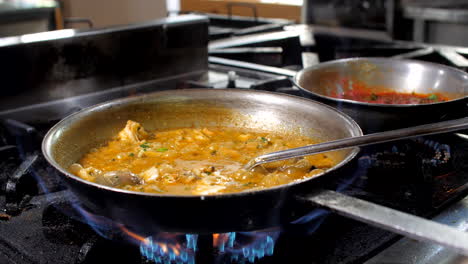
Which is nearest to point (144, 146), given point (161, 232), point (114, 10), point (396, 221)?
point (161, 232)

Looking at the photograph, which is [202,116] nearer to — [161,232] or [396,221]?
[161,232]

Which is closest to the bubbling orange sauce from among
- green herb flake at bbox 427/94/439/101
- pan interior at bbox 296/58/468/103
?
pan interior at bbox 296/58/468/103

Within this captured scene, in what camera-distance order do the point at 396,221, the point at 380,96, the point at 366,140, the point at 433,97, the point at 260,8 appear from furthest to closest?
the point at 260,8
the point at 380,96
the point at 433,97
the point at 366,140
the point at 396,221

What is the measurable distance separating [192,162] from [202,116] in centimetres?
30

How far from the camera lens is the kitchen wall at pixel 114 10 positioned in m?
6.16

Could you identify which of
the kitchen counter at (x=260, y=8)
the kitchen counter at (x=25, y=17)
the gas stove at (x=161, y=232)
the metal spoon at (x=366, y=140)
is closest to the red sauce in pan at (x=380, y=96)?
the gas stove at (x=161, y=232)

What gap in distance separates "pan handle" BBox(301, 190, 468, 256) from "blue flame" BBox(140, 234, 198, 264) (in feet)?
1.08

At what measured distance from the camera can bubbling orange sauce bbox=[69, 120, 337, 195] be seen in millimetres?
1198

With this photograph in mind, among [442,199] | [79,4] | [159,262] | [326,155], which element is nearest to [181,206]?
[159,262]

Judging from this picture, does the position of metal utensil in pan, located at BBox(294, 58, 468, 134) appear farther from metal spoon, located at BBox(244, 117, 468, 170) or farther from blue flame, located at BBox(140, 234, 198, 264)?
blue flame, located at BBox(140, 234, 198, 264)

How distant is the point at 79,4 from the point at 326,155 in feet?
19.3

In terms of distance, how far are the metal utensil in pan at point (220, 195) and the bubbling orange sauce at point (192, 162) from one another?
0.05 m

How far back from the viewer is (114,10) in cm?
643

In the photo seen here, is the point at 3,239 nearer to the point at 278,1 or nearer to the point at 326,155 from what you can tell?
the point at 326,155
